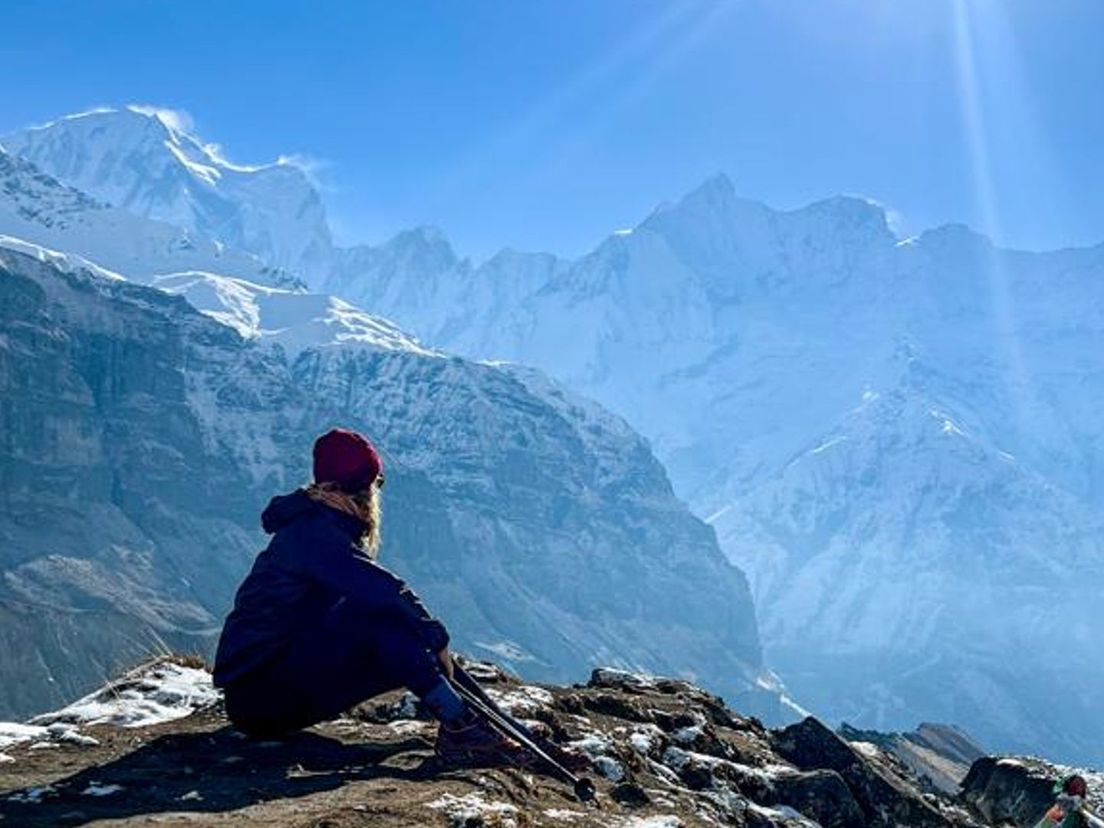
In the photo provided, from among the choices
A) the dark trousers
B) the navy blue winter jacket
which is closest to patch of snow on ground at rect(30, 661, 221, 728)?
the dark trousers

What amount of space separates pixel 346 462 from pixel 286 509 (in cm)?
65

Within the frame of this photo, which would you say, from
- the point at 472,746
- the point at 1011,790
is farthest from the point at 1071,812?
the point at 1011,790

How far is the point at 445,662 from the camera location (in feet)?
34.4

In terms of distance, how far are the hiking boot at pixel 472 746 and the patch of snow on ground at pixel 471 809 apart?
1.11 metres

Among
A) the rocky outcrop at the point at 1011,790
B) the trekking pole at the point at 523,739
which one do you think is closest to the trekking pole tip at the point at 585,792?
the trekking pole at the point at 523,739

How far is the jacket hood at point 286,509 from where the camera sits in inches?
412

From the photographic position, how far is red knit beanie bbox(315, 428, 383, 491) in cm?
1063

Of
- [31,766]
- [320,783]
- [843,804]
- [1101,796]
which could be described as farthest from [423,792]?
[1101,796]

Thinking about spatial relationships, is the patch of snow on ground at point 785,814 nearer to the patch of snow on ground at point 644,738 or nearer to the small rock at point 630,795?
the patch of snow on ground at point 644,738

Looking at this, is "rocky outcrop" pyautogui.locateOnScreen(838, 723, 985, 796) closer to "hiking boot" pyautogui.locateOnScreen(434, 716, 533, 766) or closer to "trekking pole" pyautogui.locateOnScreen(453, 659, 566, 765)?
"trekking pole" pyautogui.locateOnScreen(453, 659, 566, 765)

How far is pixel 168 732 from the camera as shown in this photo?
12.0 m

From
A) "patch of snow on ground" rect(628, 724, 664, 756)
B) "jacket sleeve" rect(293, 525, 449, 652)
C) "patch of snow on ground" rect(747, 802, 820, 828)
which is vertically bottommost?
"patch of snow on ground" rect(747, 802, 820, 828)

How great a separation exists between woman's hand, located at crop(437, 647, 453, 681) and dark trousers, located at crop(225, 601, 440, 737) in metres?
0.08

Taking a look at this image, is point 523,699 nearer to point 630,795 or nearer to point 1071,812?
point 630,795
